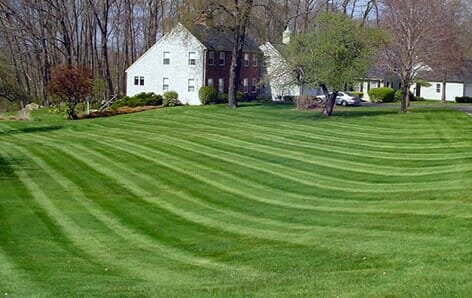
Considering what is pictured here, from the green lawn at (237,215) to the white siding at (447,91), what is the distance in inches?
1660

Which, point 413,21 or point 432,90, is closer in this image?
point 413,21

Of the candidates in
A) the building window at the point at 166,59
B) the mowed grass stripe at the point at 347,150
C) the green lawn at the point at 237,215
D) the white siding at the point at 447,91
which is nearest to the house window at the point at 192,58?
the building window at the point at 166,59

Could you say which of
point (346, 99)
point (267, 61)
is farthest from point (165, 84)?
point (346, 99)

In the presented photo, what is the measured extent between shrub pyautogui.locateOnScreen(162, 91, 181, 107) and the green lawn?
24.7 metres

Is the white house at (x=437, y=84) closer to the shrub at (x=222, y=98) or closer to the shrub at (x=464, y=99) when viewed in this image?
the shrub at (x=464, y=99)

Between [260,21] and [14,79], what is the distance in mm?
26348

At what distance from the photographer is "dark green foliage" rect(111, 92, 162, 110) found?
6178 centimetres

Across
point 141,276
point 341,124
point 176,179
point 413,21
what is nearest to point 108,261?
point 141,276

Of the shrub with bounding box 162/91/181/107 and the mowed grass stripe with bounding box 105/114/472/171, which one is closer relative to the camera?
the mowed grass stripe with bounding box 105/114/472/171

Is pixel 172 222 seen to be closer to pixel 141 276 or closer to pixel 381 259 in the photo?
pixel 141 276

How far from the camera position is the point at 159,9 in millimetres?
86125

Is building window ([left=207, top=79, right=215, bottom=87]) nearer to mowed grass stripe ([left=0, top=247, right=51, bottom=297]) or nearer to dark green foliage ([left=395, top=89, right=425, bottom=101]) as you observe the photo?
dark green foliage ([left=395, top=89, right=425, bottom=101])

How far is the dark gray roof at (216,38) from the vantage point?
2554 inches

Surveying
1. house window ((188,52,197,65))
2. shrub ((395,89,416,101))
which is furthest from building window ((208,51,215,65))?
shrub ((395,89,416,101))
